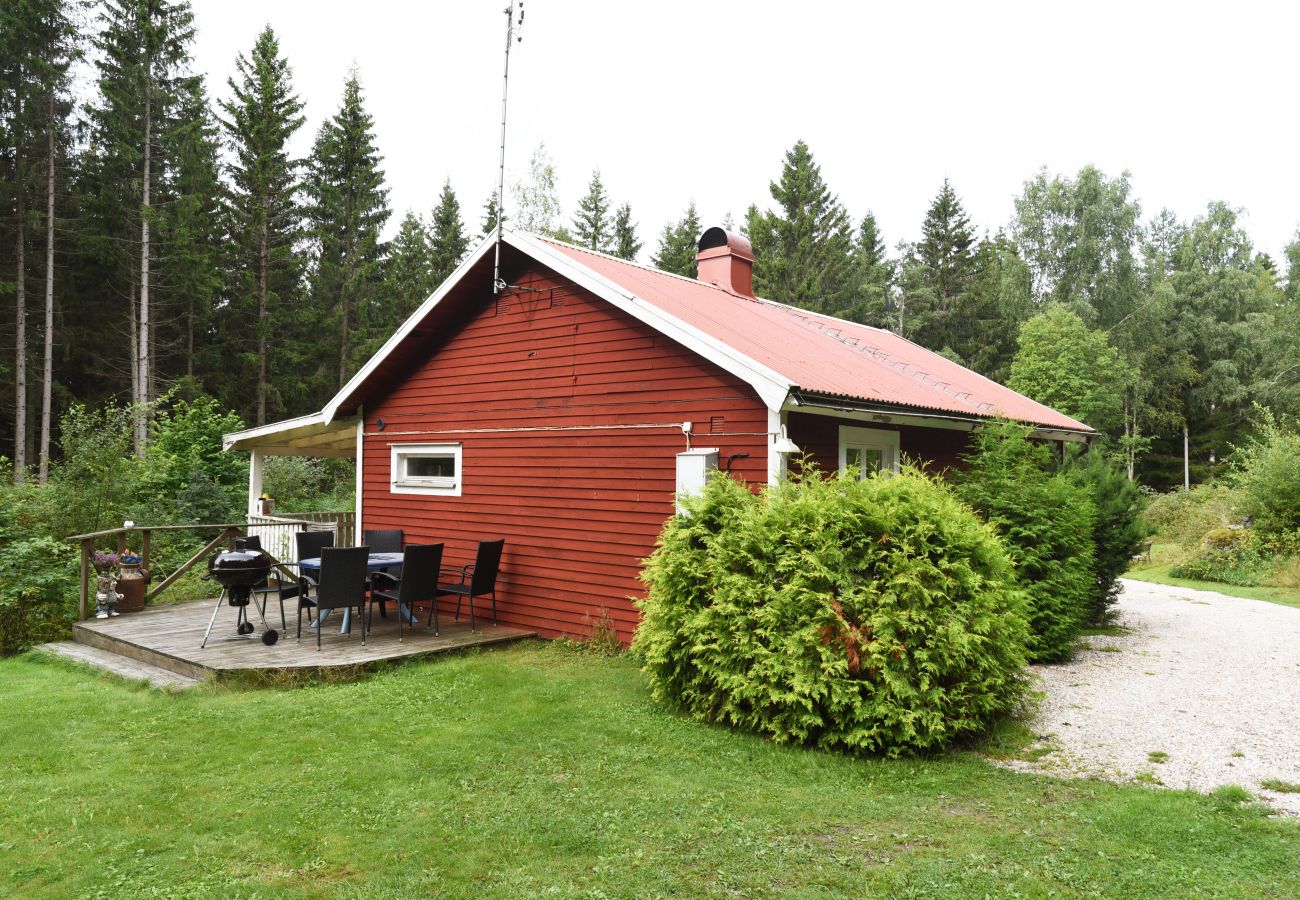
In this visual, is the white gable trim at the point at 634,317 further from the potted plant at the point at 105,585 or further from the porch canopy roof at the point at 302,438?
the potted plant at the point at 105,585

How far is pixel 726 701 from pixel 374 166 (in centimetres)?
2907

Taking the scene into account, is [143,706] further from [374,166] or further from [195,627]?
[374,166]

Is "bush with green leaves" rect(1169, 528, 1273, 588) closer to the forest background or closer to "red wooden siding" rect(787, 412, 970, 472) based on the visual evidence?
"red wooden siding" rect(787, 412, 970, 472)

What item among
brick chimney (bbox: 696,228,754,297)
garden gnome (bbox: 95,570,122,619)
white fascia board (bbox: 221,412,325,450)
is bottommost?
garden gnome (bbox: 95,570,122,619)

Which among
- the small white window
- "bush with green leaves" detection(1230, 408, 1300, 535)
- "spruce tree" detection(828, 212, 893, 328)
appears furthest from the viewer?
"spruce tree" detection(828, 212, 893, 328)

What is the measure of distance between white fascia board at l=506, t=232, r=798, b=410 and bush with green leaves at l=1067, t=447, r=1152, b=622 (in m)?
4.92

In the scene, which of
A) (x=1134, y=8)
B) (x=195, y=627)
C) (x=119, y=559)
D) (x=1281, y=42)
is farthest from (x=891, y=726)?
(x=1281, y=42)

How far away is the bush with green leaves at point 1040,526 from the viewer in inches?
305

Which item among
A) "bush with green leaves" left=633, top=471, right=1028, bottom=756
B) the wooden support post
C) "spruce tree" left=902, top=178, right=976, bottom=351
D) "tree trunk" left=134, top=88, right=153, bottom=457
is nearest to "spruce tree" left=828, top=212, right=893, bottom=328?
"spruce tree" left=902, top=178, right=976, bottom=351

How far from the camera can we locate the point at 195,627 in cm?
882

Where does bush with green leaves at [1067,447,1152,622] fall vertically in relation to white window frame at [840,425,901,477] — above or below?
below

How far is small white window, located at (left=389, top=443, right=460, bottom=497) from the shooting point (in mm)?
9945

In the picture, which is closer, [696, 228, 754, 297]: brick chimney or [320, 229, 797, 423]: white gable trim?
[320, 229, 797, 423]: white gable trim

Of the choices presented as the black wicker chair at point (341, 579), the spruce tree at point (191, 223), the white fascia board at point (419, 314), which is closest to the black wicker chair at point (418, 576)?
the black wicker chair at point (341, 579)
